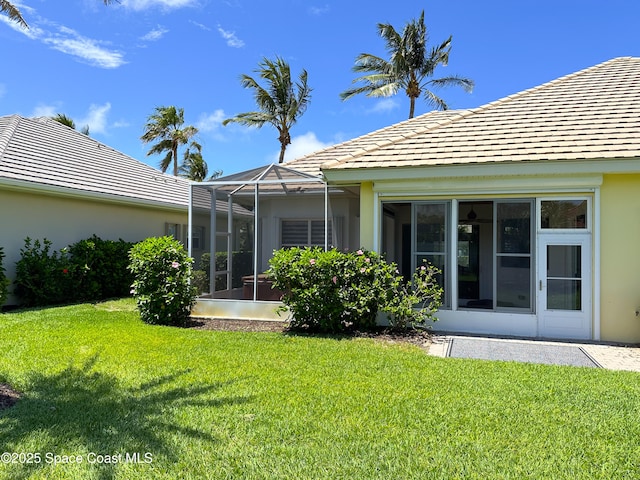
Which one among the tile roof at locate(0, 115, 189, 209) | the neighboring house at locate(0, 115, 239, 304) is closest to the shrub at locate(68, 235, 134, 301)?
the neighboring house at locate(0, 115, 239, 304)

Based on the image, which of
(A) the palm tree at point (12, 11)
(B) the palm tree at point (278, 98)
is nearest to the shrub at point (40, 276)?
→ (A) the palm tree at point (12, 11)

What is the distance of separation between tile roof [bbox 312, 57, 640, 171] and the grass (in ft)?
13.0

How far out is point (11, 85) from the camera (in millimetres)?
15172

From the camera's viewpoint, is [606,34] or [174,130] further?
[174,130]

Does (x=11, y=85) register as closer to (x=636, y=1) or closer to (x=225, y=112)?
(x=225, y=112)

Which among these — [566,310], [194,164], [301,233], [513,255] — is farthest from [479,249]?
[194,164]

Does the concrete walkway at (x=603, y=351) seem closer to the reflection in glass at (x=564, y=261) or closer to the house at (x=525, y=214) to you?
the house at (x=525, y=214)

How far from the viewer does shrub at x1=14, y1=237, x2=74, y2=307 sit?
10781 mm

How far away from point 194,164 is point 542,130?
3804 cm

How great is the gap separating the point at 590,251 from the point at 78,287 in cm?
1238

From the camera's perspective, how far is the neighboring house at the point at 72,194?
1098 cm

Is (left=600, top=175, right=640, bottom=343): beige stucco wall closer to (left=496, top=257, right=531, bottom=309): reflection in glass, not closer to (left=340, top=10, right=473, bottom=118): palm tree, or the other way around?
(left=496, top=257, right=531, bottom=309): reflection in glass

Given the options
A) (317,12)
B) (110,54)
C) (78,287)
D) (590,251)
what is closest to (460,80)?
(317,12)

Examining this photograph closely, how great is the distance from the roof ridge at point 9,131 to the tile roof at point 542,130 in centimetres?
977
